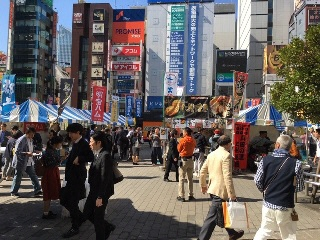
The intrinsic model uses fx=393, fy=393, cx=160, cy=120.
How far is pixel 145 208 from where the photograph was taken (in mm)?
8109

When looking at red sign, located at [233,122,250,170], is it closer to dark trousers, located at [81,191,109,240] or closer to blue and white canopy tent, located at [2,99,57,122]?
blue and white canopy tent, located at [2,99,57,122]

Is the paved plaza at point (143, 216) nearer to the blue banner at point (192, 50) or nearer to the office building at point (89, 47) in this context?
the blue banner at point (192, 50)

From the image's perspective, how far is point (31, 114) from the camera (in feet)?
60.0

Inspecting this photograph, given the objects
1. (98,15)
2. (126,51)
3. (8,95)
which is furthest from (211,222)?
(98,15)

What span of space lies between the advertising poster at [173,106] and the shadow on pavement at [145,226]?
985 cm

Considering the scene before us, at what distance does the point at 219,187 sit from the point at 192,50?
59619mm

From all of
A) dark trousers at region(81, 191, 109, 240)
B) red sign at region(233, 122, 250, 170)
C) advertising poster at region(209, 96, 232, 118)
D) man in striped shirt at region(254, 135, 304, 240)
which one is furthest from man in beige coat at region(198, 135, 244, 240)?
advertising poster at region(209, 96, 232, 118)

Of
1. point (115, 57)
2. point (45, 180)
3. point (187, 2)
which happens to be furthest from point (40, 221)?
point (115, 57)

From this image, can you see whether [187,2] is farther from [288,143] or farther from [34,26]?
[288,143]

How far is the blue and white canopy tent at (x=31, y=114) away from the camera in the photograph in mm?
17938

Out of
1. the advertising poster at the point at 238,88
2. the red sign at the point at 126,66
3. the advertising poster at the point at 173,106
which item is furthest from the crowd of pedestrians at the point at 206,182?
the red sign at the point at 126,66

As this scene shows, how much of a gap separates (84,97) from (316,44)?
2704 inches

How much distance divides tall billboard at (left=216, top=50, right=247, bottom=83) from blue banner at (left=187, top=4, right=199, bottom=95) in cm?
421

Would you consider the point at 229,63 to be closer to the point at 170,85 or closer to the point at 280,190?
the point at 170,85
